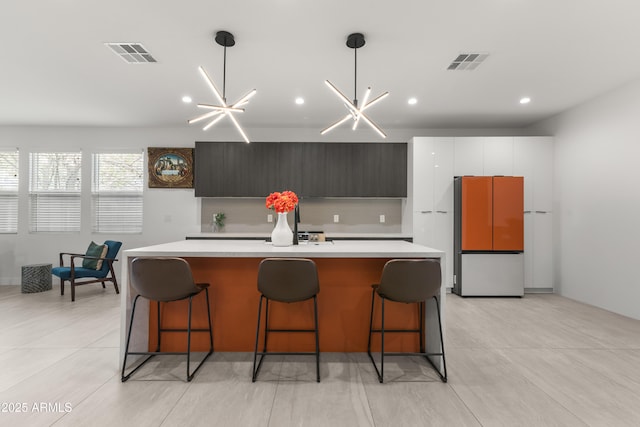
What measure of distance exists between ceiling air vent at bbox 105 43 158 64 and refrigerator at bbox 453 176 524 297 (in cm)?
451

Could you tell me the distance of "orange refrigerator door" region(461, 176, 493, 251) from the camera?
4.99m

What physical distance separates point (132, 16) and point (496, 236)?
5213 mm

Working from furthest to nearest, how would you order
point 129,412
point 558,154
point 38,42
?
point 558,154
point 38,42
point 129,412

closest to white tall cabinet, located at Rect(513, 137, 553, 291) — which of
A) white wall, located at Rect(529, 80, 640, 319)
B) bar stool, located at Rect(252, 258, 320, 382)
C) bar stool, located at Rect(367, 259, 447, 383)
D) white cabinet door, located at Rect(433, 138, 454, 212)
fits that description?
white wall, located at Rect(529, 80, 640, 319)

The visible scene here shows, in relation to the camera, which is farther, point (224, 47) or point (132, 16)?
point (224, 47)

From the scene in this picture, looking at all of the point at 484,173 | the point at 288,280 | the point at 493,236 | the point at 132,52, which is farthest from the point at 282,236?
the point at 484,173

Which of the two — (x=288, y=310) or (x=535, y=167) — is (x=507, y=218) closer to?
(x=535, y=167)

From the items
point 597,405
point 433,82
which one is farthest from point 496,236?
point 597,405

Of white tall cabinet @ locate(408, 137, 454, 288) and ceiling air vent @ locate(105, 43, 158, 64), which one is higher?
ceiling air vent @ locate(105, 43, 158, 64)

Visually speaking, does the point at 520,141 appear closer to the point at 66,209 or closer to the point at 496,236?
the point at 496,236

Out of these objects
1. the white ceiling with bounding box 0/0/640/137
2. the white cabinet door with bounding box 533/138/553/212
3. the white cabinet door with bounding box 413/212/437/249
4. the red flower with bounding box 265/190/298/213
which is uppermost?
the white ceiling with bounding box 0/0/640/137

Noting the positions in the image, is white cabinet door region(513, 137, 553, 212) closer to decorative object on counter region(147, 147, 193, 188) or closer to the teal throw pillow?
decorative object on counter region(147, 147, 193, 188)

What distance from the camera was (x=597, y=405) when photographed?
2094 mm

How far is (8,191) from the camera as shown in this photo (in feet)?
19.4
